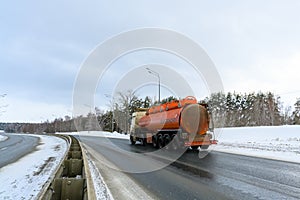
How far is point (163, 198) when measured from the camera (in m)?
5.46

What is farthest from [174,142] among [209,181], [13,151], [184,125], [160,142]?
[13,151]

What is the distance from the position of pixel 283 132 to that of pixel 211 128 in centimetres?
838

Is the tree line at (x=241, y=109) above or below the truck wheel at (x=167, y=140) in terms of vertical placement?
above

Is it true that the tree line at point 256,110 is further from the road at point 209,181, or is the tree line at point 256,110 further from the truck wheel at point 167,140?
the road at point 209,181

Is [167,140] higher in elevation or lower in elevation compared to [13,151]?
higher

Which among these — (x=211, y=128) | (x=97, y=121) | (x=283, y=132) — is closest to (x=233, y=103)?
(x=97, y=121)

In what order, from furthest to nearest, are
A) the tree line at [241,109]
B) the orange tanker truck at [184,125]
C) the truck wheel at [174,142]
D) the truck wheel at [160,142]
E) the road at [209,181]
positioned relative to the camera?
the tree line at [241,109] → the truck wheel at [160,142] → the truck wheel at [174,142] → the orange tanker truck at [184,125] → the road at [209,181]

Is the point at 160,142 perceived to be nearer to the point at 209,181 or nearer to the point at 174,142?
the point at 174,142

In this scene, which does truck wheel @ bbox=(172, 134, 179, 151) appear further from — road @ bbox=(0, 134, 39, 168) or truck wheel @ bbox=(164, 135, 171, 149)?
road @ bbox=(0, 134, 39, 168)

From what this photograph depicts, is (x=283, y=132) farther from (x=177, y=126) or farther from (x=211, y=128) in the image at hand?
(x=177, y=126)

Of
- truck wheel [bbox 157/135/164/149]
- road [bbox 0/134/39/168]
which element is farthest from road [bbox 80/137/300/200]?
truck wheel [bbox 157/135/164/149]

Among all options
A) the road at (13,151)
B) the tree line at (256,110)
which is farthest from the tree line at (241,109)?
the road at (13,151)

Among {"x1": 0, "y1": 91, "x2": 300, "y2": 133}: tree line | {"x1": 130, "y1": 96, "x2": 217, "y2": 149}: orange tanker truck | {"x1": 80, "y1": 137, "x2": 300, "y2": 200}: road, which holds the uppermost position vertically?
{"x1": 0, "y1": 91, "x2": 300, "y2": 133}: tree line

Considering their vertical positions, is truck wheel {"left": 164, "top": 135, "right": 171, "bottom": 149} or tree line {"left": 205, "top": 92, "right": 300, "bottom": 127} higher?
tree line {"left": 205, "top": 92, "right": 300, "bottom": 127}
